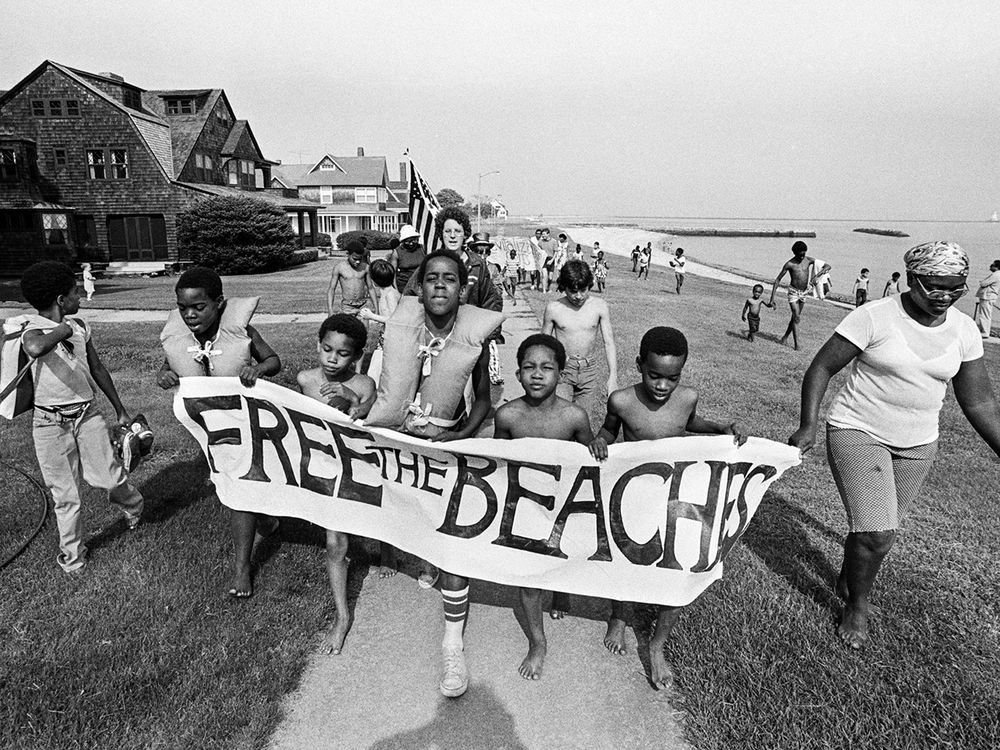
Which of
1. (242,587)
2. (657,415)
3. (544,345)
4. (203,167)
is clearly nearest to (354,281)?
(242,587)

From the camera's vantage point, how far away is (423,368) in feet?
12.2

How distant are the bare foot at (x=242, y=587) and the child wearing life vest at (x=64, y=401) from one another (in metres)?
1.20

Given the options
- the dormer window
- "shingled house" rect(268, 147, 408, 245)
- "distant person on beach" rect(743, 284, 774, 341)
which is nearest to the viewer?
"distant person on beach" rect(743, 284, 774, 341)

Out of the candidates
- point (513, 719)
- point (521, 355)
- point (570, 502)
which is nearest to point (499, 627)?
point (513, 719)

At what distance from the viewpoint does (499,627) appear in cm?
404

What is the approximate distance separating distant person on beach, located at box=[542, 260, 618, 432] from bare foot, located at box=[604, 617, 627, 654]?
220 cm

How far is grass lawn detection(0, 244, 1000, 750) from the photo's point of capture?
10.3 feet

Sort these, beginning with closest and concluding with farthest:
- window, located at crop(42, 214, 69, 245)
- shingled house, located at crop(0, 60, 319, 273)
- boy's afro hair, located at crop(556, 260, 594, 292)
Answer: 1. boy's afro hair, located at crop(556, 260, 594, 292)
2. window, located at crop(42, 214, 69, 245)
3. shingled house, located at crop(0, 60, 319, 273)

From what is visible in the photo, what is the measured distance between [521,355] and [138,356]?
387 inches

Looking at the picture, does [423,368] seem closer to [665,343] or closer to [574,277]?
[665,343]

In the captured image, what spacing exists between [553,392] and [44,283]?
129 inches

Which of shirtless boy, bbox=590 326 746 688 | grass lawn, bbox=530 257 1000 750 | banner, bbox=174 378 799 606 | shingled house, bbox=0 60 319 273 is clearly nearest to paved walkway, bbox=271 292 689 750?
shirtless boy, bbox=590 326 746 688

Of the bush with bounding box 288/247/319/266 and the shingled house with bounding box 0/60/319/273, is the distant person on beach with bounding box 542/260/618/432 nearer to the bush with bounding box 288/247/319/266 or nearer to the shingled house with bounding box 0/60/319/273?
the bush with bounding box 288/247/319/266

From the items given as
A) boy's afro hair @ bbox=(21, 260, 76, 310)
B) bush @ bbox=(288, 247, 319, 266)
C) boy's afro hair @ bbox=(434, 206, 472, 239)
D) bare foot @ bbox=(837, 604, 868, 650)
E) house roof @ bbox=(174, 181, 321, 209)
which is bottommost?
bush @ bbox=(288, 247, 319, 266)
